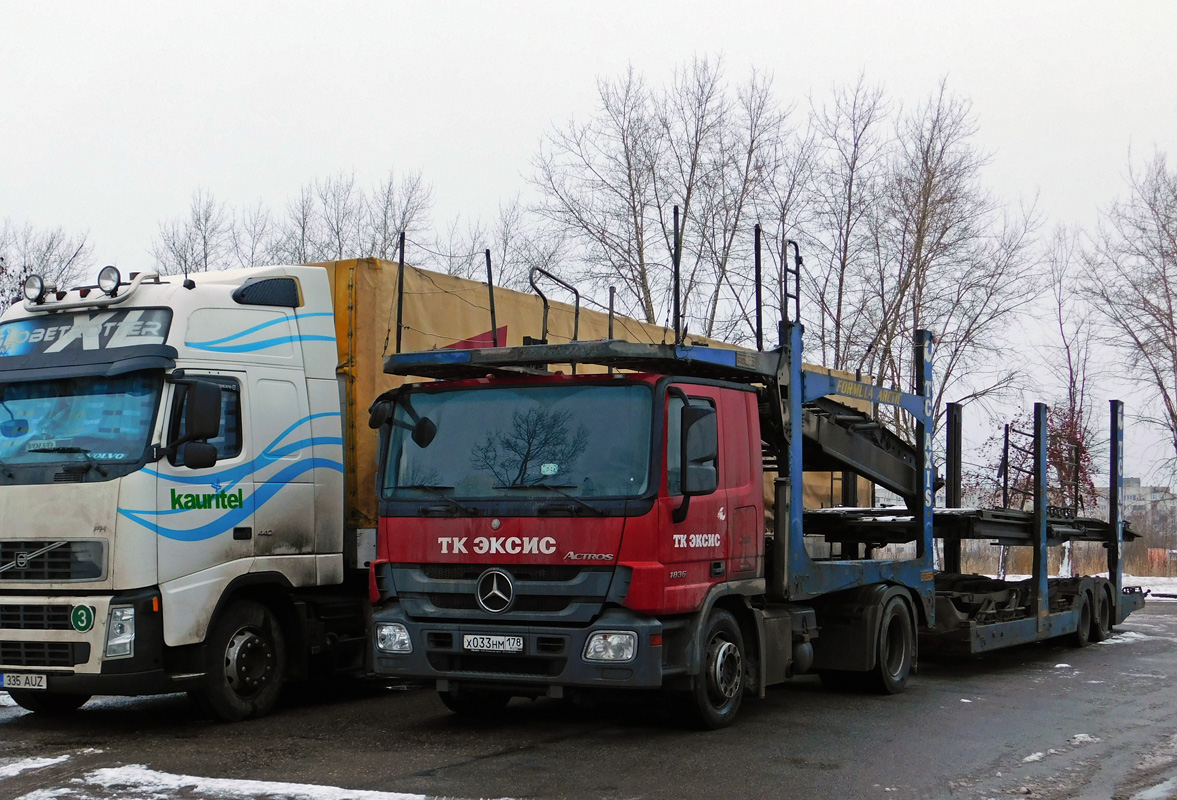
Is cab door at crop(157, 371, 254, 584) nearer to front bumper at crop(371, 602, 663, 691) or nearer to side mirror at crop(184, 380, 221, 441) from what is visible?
side mirror at crop(184, 380, 221, 441)

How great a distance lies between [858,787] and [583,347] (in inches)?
125

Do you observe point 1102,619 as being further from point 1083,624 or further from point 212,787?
point 212,787

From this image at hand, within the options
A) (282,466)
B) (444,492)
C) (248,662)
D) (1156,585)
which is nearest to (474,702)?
(248,662)

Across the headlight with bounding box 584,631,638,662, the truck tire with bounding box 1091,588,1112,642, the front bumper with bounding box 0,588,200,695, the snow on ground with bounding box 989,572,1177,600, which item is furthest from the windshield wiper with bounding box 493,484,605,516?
the snow on ground with bounding box 989,572,1177,600

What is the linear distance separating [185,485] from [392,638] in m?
1.82

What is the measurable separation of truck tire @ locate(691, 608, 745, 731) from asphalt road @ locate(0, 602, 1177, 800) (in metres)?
0.16

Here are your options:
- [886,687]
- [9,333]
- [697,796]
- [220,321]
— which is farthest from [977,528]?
[9,333]

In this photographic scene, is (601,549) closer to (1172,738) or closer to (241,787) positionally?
(241,787)

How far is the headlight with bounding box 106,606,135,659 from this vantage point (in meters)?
8.04

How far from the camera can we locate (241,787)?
6.69 metres

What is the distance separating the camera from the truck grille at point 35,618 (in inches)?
319

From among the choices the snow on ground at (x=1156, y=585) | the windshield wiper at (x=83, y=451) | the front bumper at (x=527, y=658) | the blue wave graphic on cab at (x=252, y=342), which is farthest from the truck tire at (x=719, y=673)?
the snow on ground at (x=1156, y=585)

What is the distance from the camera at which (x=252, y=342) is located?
927cm

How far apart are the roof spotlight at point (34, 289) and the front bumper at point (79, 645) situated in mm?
2244
